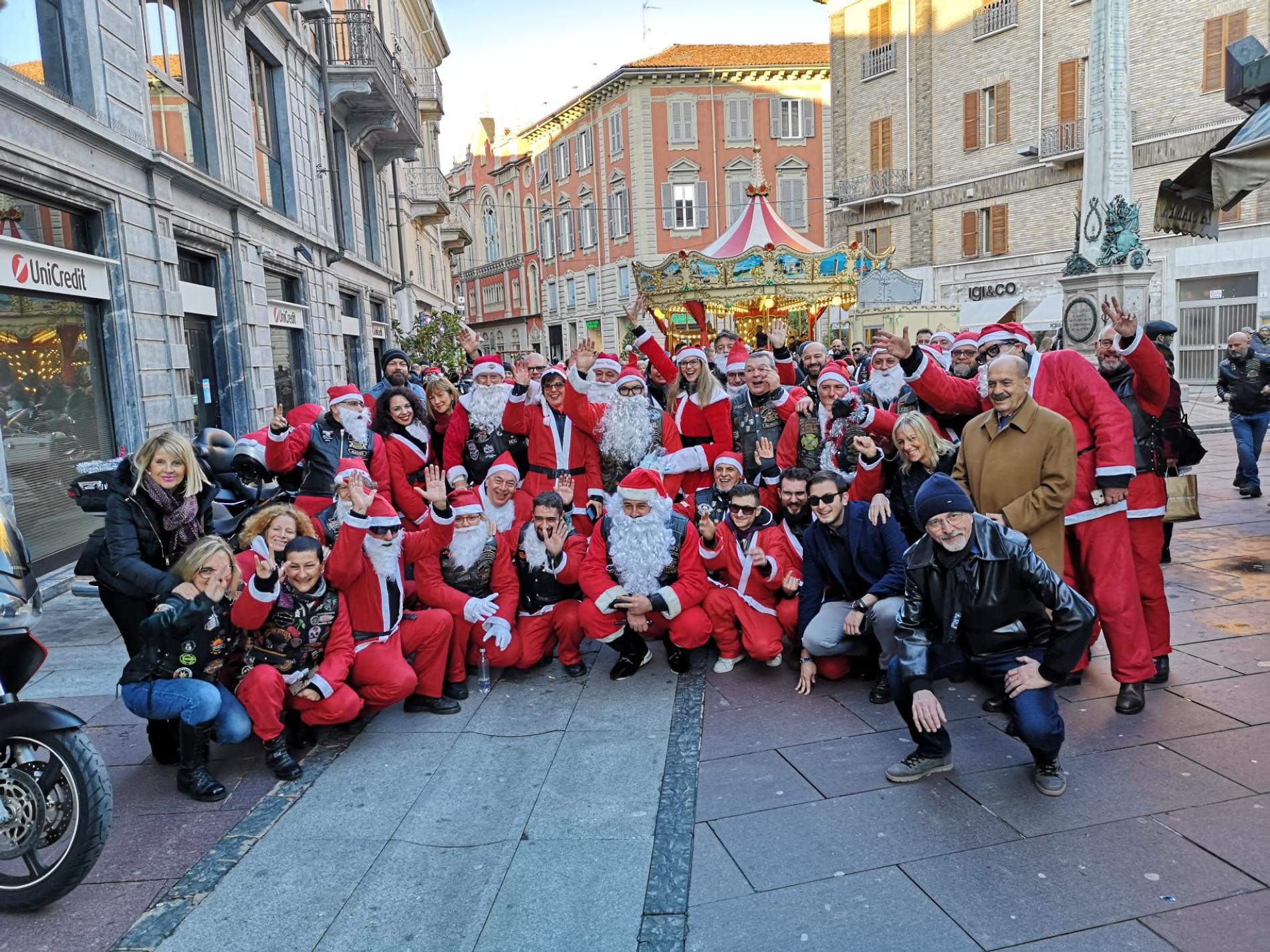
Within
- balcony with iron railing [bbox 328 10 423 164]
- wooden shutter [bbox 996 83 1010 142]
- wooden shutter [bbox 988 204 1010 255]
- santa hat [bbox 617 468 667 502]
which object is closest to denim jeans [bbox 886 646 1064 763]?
santa hat [bbox 617 468 667 502]

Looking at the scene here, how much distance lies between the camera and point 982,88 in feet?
88.8

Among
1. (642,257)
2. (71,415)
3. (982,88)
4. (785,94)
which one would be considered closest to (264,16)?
(71,415)

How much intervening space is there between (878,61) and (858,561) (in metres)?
29.9

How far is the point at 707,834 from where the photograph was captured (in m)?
3.54

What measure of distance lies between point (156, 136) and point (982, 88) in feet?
80.8

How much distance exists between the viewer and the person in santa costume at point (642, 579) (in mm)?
5336

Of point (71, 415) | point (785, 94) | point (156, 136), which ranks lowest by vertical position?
point (71, 415)

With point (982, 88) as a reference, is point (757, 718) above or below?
below

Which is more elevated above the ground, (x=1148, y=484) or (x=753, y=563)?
(x=1148, y=484)

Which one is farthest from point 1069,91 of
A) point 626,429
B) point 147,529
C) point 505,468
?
point 147,529

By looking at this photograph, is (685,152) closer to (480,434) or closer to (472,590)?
(480,434)

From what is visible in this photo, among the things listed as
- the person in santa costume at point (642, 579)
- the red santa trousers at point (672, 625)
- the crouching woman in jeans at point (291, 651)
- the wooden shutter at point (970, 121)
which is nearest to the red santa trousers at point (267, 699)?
the crouching woman in jeans at point (291, 651)

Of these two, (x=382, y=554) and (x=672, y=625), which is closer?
(x=382, y=554)

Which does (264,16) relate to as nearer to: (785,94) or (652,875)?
(652,875)
